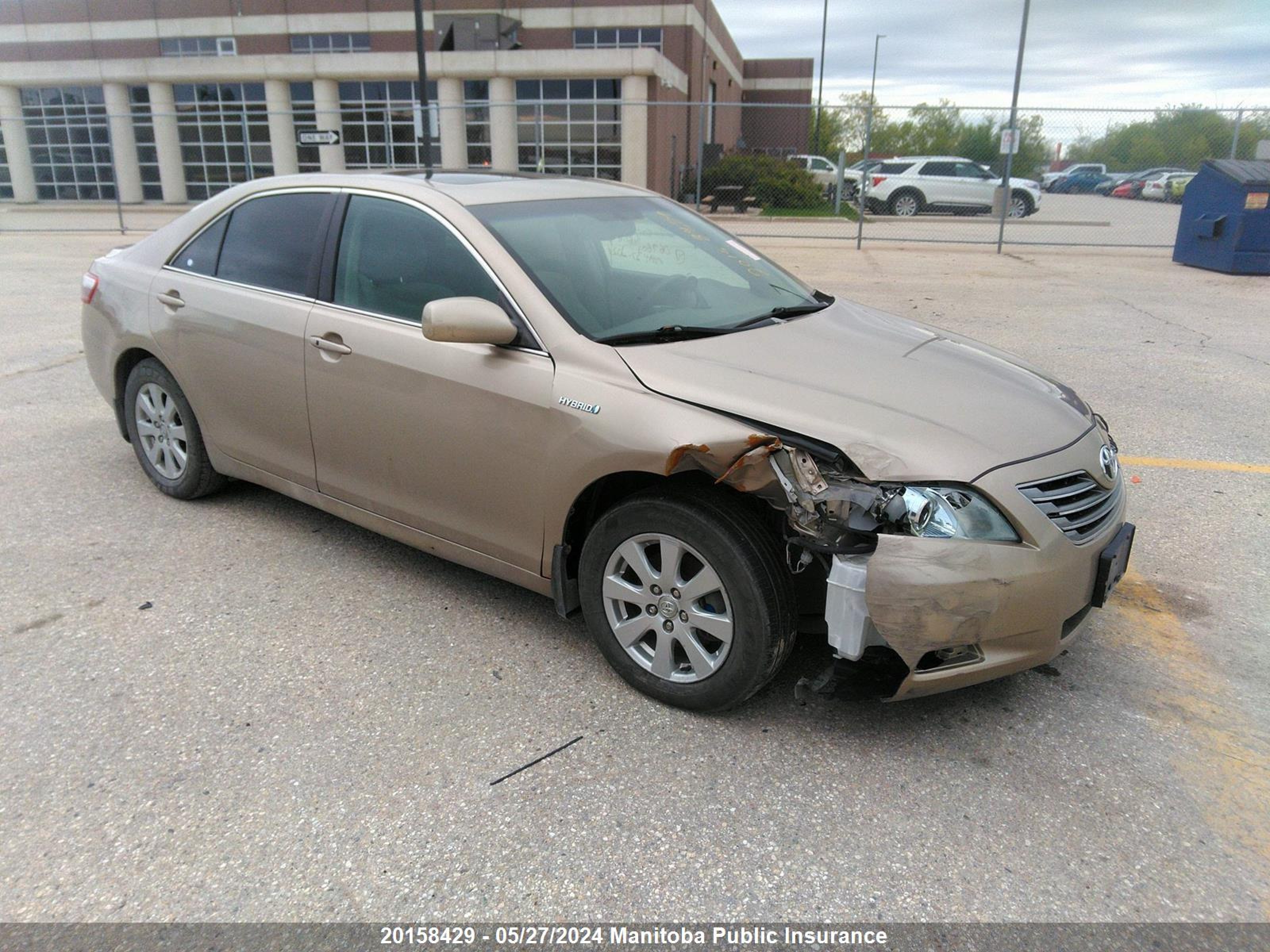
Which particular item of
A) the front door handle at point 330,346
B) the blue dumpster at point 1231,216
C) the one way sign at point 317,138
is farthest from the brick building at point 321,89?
the front door handle at point 330,346

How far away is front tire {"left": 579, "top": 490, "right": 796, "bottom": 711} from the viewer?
9.26 feet

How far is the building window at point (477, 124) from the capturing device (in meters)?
29.4

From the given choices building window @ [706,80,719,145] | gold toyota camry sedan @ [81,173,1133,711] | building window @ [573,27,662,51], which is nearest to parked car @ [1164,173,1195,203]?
building window @ [706,80,719,145]

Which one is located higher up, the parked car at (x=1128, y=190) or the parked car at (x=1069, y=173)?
the parked car at (x=1069, y=173)

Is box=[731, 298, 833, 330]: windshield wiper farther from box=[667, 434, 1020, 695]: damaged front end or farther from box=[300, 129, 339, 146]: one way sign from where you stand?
box=[300, 129, 339, 146]: one way sign

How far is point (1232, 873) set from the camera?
241 cm

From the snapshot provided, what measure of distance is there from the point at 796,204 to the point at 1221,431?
835 inches

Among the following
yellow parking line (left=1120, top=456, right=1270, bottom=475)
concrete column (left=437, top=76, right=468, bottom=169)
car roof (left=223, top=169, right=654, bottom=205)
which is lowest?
yellow parking line (left=1120, top=456, right=1270, bottom=475)

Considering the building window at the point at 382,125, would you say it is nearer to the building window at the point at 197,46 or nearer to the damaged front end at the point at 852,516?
the building window at the point at 197,46

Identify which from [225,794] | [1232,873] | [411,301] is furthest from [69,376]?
[1232,873]

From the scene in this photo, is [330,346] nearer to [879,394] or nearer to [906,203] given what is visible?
[879,394]

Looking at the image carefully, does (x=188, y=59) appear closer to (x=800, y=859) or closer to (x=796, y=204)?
(x=796, y=204)

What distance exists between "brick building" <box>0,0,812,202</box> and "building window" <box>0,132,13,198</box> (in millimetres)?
82

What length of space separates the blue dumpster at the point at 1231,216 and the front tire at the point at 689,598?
45.8 feet
